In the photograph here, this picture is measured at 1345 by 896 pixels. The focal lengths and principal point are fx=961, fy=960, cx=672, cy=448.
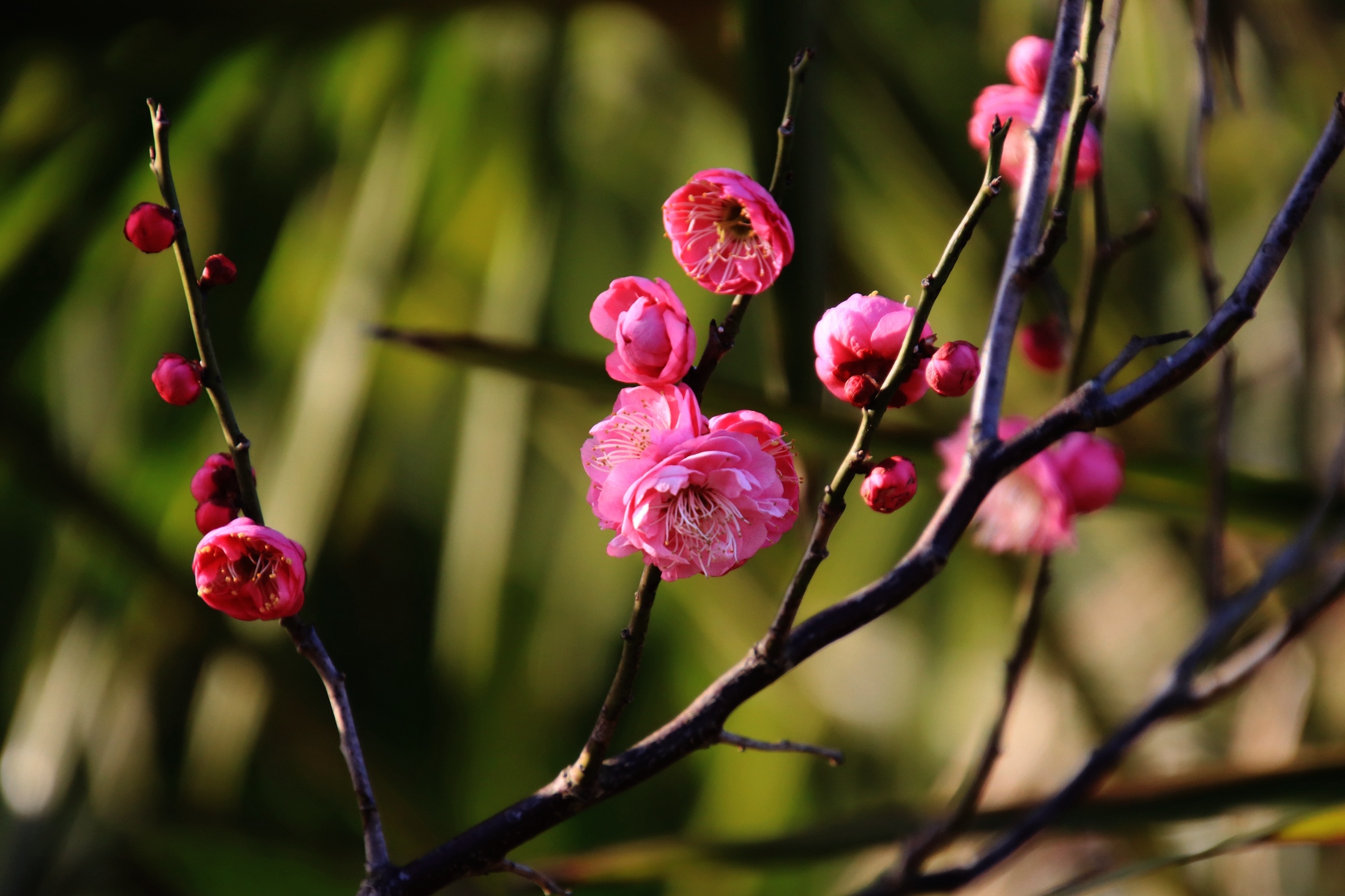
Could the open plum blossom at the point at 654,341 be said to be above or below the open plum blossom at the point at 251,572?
above

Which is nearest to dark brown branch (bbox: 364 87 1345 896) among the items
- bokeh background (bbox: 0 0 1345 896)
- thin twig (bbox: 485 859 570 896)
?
thin twig (bbox: 485 859 570 896)

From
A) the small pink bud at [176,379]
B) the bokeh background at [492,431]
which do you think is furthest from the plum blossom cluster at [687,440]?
the bokeh background at [492,431]

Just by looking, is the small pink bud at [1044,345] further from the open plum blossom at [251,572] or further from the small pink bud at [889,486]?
the open plum blossom at [251,572]

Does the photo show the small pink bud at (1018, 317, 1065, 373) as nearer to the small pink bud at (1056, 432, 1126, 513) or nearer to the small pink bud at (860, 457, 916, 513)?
the small pink bud at (1056, 432, 1126, 513)

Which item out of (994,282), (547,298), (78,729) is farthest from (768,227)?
(78,729)

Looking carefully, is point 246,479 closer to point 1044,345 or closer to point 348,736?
point 348,736

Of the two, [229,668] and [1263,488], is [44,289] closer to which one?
[229,668]
